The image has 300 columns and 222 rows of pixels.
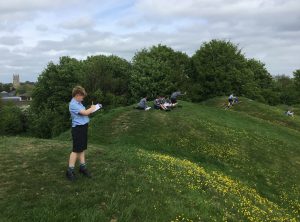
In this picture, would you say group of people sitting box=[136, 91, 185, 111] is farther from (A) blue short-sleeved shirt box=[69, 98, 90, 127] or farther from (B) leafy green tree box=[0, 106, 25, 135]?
(B) leafy green tree box=[0, 106, 25, 135]

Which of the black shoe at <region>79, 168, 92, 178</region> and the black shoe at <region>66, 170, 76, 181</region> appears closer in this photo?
the black shoe at <region>66, 170, 76, 181</region>

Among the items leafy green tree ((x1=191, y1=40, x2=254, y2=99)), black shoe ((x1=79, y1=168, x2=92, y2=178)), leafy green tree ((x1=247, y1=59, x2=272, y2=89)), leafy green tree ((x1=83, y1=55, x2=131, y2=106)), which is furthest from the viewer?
leafy green tree ((x1=247, y1=59, x2=272, y2=89))

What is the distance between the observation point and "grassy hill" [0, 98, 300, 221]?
37.3ft

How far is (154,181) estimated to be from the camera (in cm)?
1408

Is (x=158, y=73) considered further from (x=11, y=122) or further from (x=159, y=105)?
(x=11, y=122)

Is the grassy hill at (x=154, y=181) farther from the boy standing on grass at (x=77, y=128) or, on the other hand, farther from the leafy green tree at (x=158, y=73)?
the leafy green tree at (x=158, y=73)

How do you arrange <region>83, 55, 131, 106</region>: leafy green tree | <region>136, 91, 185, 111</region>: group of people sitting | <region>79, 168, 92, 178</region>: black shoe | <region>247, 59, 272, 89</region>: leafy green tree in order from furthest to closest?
<region>247, 59, 272, 89</region>: leafy green tree, <region>83, 55, 131, 106</region>: leafy green tree, <region>136, 91, 185, 111</region>: group of people sitting, <region>79, 168, 92, 178</region>: black shoe

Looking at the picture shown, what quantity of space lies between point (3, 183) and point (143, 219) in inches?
197

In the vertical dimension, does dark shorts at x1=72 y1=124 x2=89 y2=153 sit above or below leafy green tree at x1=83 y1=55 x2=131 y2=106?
below

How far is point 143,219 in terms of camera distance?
11.0 meters

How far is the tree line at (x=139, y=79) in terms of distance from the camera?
251 feet

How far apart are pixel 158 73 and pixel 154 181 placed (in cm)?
6342

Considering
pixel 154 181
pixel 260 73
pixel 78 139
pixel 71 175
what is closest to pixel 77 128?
pixel 78 139

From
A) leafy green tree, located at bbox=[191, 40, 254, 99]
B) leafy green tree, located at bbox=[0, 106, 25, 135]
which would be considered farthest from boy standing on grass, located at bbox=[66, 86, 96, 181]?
leafy green tree, located at bbox=[0, 106, 25, 135]
